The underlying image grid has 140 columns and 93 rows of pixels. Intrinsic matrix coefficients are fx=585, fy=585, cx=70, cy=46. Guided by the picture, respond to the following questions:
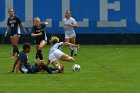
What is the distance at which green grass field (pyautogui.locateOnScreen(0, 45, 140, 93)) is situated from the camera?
14539mm

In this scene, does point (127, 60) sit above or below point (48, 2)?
below

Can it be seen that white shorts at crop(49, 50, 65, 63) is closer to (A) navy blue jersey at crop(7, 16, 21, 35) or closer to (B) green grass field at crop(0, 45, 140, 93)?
(B) green grass field at crop(0, 45, 140, 93)

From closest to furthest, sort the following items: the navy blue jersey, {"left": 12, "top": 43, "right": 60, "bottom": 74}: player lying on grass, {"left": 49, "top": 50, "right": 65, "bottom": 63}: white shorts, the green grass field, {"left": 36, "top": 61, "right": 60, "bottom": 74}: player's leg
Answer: the green grass field < {"left": 36, "top": 61, "right": 60, "bottom": 74}: player's leg < {"left": 12, "top": 43, "right": 60, "bottom": 74}: player lying on grass < {"left": 49, "top": 50, "right": 65, "bottom": 63}: white shorts < the navy blue jersey

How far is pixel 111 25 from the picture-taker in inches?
1310

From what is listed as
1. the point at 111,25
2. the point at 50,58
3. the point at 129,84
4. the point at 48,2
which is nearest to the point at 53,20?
the point at 48,2

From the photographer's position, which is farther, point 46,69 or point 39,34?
point 39,34

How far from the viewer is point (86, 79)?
16.7 metres

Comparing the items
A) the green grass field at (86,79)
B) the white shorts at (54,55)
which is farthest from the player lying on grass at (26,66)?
the white shorts at (54,55)

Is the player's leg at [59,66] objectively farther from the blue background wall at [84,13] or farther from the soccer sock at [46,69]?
the blue background wall at [84,13]

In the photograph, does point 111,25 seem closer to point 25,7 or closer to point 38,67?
point 25,7

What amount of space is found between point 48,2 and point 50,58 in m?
15.1

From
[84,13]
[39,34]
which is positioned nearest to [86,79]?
[39,34]

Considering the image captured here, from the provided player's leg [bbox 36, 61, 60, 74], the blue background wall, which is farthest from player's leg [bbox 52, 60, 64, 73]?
the blue background wall

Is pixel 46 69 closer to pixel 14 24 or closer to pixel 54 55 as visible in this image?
pixel 54 55
